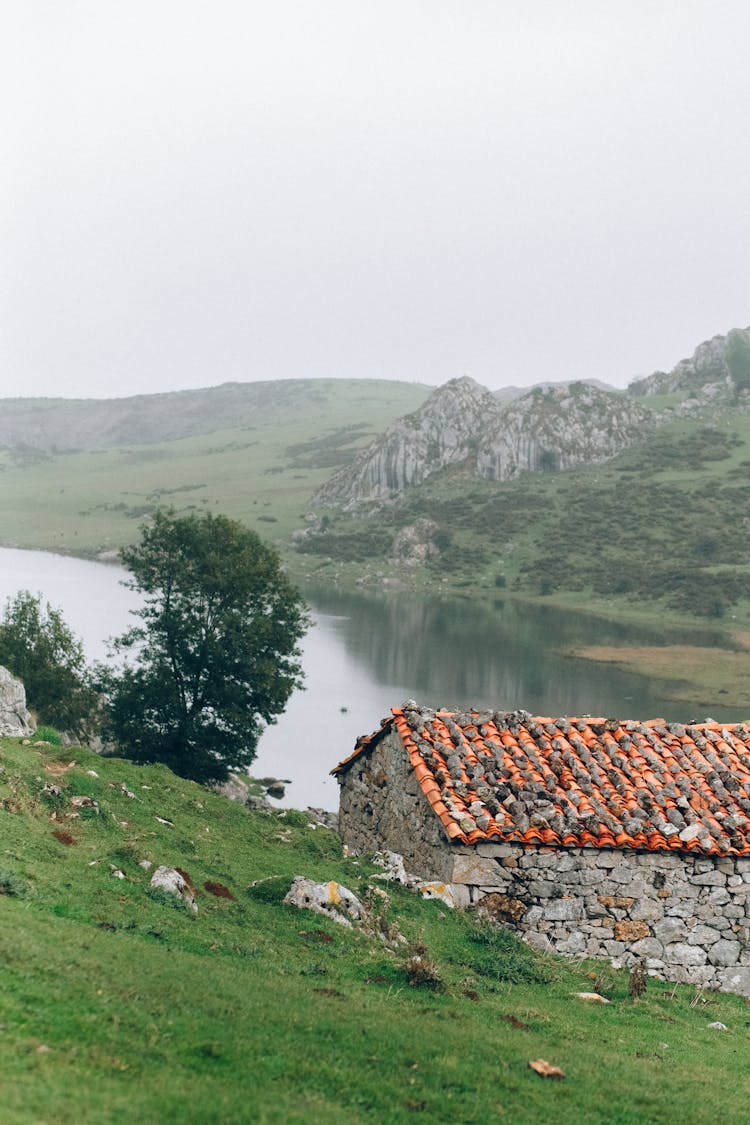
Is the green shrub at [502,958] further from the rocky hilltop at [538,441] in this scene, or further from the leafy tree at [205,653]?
the rocky hilltop at [538,441]

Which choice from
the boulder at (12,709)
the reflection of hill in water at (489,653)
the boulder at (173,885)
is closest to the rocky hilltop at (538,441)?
the reflection of hill in water at (489,653)

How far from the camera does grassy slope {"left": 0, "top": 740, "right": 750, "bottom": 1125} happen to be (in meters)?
8.12

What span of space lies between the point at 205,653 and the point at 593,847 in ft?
71.7

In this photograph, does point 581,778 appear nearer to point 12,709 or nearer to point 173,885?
point 173,885

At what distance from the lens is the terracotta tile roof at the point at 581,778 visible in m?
17.3

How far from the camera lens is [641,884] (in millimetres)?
17297

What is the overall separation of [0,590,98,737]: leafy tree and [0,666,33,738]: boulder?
1178cm

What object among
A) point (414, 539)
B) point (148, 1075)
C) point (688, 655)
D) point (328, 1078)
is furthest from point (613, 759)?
point (414, 539)

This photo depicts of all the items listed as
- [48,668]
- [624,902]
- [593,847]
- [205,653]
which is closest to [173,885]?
[593,847]

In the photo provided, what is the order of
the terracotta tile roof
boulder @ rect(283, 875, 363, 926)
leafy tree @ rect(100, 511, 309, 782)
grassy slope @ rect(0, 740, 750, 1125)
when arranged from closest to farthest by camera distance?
1. grassy slope @ rect(0, 740, 750, 1125)
2. boulder @ rect(283, 875, 363, 926)
3. the terracotta tile roof
4. leafy tree @ rect(100, 511, 309, 782)

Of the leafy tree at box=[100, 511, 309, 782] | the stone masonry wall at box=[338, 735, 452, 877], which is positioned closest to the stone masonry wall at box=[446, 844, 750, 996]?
the stone masonry wall at box=[338, 735, 452, 877]

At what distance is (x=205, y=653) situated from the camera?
36469mm

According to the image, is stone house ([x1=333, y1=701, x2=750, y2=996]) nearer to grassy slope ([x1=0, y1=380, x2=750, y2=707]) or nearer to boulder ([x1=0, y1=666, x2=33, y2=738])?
boulder ([x1=0, y1=666, x2=33, y2=738])

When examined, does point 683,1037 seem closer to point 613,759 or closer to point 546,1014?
point 546,1014
